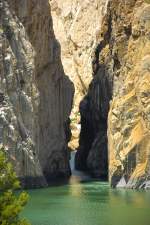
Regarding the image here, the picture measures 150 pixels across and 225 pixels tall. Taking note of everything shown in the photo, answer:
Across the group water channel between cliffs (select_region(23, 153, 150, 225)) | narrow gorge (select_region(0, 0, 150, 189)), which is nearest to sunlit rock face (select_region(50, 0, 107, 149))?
narrow gorge (select_region(0, 0, 150, 189))

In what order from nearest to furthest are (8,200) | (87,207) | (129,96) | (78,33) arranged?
1. (8,200)
2. (87,207)
3. (129,96)
4. (78,33)

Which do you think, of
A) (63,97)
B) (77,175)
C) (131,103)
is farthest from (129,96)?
(77,175)

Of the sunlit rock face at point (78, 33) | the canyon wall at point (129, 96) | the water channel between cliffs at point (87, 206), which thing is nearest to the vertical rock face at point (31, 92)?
the water channel between cliffs at point (87, 206)

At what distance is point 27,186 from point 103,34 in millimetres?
34008

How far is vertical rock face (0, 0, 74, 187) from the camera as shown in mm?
66812

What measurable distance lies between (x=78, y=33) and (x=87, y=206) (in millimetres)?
107921

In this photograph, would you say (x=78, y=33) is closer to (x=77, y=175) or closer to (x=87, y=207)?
(x=77, y=175)

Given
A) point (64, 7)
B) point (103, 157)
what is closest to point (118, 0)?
point (103, 157)

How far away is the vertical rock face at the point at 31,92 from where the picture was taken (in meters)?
66.8

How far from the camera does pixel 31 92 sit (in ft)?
237

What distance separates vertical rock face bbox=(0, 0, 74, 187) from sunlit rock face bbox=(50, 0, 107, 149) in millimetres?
52824

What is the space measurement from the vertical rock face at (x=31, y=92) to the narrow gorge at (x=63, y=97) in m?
0.10

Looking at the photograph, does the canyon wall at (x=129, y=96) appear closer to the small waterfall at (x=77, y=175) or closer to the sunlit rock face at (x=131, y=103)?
the sunlit rock face at (x=131, y=103)

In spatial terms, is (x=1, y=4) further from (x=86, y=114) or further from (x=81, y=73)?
(x=81, y=73)
